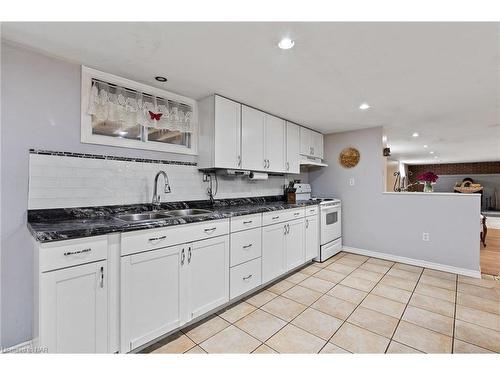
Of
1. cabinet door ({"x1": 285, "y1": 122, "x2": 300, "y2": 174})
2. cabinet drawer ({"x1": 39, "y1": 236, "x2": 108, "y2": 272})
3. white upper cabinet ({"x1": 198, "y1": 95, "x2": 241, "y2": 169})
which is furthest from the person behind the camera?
cabinet door ({"x1": 285, "y1": 122, "x2": 300, "y2": 174})

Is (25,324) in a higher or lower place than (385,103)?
lower

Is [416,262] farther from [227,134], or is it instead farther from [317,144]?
[227,134]

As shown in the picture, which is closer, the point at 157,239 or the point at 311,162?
the point at 157,239

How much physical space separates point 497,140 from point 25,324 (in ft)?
25.6

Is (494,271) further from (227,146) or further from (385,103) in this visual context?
(227,146)

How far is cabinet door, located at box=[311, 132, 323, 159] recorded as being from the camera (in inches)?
158

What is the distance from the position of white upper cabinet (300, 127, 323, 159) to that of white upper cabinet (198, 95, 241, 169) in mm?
1466

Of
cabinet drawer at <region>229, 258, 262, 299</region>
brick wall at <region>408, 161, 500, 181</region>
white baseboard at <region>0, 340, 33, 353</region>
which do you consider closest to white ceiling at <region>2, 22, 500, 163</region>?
cabinet drawer at <region>229, 258, 262, 299</region>

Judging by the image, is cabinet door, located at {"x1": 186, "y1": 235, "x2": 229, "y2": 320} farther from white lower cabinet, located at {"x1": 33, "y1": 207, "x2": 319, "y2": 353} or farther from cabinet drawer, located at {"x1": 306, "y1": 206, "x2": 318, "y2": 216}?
cabinet drawer, located at {"x1": 306, "y1": 206, "x2": 318, "y2": 216}

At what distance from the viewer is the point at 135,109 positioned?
212 cm

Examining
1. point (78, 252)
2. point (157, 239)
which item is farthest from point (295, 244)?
point (78, 252)

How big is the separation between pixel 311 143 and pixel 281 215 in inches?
67.7
